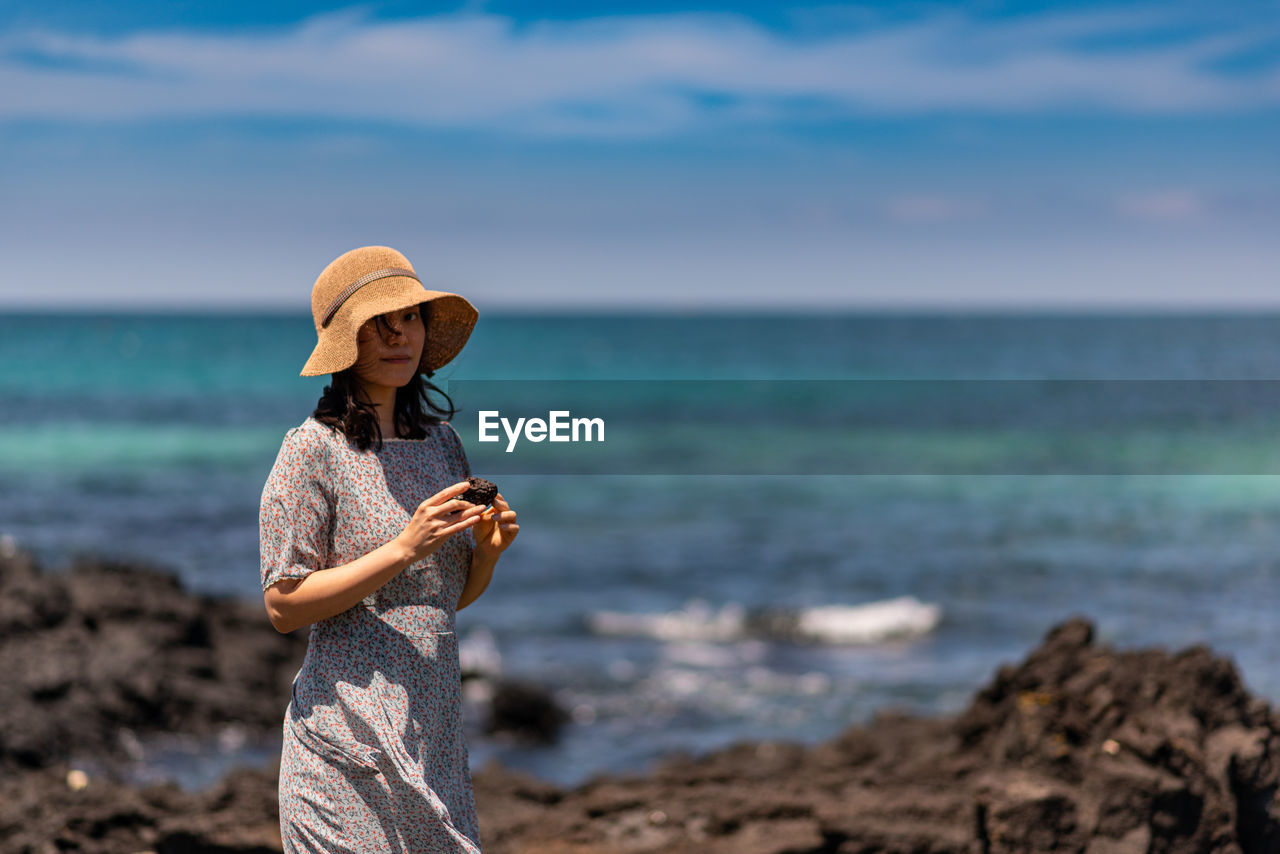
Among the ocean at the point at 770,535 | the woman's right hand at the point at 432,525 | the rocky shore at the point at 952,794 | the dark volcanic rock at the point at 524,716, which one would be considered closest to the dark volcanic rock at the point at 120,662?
the ocean at the point at 770,535

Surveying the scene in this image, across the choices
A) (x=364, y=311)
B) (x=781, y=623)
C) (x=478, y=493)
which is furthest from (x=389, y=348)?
(x=781, y=623)

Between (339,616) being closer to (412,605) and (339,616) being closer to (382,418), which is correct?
(412,605)

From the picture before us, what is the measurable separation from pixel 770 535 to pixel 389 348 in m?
19.2

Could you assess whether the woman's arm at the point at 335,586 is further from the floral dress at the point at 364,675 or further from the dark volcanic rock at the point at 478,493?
the dark volcanic rock at the point at 478,493

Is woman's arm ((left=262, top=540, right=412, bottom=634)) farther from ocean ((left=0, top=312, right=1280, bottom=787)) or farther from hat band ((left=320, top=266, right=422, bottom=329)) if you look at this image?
ocean ((left=0, top=312, right=1280, bottom=787))

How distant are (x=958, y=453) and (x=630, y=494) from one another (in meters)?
12.5

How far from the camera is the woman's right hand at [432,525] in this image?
2.75 m

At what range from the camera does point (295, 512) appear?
9.25 ft

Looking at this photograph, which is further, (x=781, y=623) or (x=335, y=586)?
(x=781, y=623)

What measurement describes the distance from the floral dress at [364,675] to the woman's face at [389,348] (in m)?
0.17

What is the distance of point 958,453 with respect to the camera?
1384 inches

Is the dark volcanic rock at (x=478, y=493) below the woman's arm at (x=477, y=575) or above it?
above

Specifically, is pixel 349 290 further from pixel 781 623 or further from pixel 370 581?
pixel 781 623

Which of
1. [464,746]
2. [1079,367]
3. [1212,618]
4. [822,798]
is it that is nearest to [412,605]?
[464,746]
